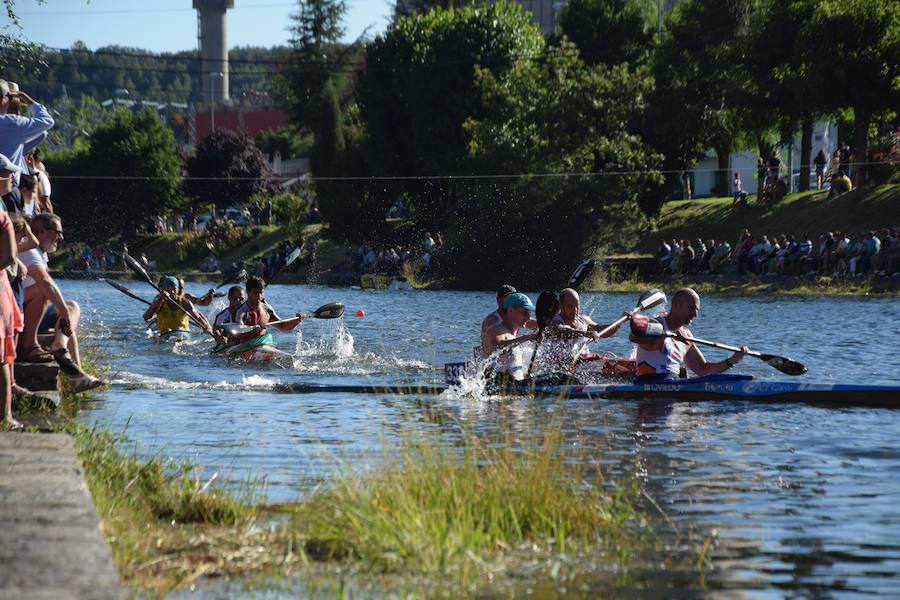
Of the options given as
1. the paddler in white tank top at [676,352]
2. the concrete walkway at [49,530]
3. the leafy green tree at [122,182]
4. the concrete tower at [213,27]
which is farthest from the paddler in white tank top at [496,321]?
the concrete tower at [213,27]

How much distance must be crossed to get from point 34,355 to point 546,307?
19.3 feet

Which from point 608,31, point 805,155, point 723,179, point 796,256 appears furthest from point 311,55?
point 796,256

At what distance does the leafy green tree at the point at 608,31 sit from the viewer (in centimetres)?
6631

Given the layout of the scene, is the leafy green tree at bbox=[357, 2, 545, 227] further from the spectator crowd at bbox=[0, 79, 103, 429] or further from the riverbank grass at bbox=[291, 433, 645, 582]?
the riverbank grass at bbox=[291, 433, 645, 582]

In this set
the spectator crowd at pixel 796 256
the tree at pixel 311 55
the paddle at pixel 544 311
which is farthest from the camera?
the tree at pixel 311 55

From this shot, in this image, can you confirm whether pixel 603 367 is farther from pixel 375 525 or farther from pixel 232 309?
pixel 375 525

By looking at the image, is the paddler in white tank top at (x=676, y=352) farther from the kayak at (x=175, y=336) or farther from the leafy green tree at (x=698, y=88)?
Answer: the leafy green tree at (x=698, y=88)

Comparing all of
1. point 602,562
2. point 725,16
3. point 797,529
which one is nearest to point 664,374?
point 797,529

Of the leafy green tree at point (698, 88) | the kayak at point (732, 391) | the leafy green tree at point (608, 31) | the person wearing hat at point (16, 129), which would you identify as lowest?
the kayak at point (732, 391)

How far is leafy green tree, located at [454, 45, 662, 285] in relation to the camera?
4788 cm

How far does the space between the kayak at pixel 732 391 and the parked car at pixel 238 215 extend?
61.9 meters

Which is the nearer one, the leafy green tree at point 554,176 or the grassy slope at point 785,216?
the grassy slope at point 785,216

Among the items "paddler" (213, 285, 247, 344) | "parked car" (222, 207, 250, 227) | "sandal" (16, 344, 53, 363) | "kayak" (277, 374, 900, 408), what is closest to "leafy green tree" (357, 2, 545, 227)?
"parked car" (222, 207, 250, 227)

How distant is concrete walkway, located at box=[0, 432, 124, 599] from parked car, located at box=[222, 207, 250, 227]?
68195 mm
